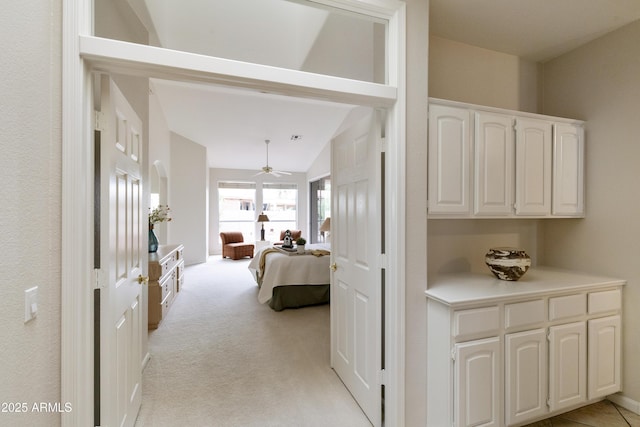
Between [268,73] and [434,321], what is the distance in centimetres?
179

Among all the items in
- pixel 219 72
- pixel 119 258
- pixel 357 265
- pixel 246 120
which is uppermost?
pixel 246 120

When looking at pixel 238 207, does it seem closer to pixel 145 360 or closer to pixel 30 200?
pixel 145 360

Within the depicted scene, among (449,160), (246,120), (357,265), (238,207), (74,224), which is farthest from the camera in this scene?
(238,207)

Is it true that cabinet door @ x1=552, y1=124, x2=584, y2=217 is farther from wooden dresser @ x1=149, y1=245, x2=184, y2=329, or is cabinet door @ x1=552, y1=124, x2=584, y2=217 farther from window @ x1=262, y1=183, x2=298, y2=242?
window @ x1=262, y1=183, x2=298, y2=242

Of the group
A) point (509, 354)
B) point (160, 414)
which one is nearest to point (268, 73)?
point (509, 354)

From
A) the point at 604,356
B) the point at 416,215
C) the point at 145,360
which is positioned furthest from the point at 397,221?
the point at 145,360

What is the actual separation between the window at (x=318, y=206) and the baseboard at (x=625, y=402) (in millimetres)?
6482

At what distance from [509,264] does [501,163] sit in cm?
75

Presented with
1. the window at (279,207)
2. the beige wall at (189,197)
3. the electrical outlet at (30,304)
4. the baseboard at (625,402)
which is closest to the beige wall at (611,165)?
the baseboard at (625,402)

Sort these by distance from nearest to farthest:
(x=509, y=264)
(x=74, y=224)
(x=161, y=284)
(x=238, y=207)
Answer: (x=74, y=224) → (x=509, y=264) → (x=161, y=284) → (x=238, y=207)

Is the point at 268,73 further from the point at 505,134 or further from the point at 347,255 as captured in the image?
the point at 505,134

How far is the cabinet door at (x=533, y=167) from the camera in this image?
7.28 ft

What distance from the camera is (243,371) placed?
263 cm

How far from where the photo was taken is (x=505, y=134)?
84.8 inches
